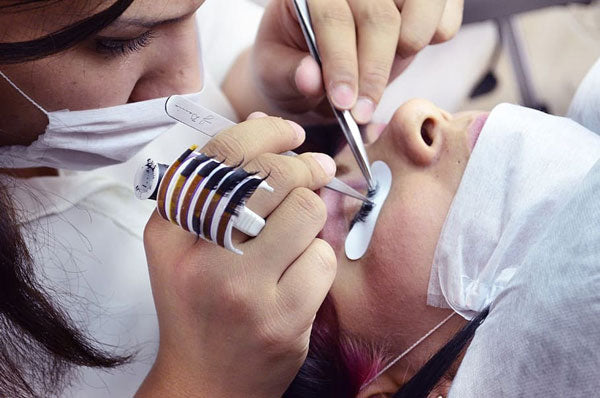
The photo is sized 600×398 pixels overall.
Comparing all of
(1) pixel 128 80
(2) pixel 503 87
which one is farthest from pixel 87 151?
(2) pixel 503 87

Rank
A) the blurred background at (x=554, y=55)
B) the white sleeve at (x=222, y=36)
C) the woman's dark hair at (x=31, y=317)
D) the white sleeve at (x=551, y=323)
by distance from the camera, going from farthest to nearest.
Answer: the blurred background at (x=554, y=55) → the white sleeve at (x=222, y=36) → the woman's dark hair at (x=31, y=317) → the white sleeve at (x=551, y=323)

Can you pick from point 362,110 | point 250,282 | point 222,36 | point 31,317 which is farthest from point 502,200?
point 222,36

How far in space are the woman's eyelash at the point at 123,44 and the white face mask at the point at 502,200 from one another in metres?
0.45

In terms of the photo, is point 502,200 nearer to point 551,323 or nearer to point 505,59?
point 551,323

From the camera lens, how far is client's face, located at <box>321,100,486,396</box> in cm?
82

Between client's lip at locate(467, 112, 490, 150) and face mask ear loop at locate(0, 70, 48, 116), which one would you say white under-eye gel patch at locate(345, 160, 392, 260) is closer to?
client's lip at locate(467, 112, 490, 150)

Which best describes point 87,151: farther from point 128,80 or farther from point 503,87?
point 503,87

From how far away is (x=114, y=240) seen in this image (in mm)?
1052

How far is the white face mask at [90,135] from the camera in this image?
2.66 ft

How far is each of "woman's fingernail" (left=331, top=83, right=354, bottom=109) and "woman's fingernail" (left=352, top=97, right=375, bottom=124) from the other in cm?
2

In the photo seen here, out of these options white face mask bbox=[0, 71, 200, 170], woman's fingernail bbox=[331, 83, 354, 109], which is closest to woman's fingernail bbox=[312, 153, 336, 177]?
woman's fingernail bbox=[331, 83, 354, 109]

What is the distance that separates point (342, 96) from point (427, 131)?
0.15 meters

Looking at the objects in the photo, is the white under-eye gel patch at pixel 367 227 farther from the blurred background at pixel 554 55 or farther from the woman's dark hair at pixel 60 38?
the blurred background at pixel 554 55

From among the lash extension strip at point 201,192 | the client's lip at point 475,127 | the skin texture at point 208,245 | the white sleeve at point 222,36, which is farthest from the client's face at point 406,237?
the white sleeve at point 222,36
